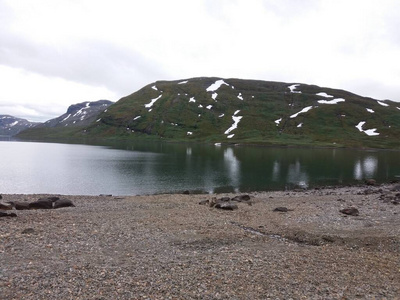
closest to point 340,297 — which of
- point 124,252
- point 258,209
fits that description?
point 124,252

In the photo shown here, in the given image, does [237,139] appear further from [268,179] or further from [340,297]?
[340,297]

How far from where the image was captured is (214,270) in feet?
49.1

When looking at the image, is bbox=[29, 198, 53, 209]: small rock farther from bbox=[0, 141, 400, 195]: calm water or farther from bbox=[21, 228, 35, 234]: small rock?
bbox=[0, 141, 400, 195]: calm water

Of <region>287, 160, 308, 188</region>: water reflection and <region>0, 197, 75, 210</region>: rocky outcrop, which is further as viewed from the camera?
<region>287, 160, 308, 188</region>: water reflection

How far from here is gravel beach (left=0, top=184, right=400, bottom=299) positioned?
12875mm

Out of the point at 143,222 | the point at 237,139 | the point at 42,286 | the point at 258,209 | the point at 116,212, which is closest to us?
the point at 42,286

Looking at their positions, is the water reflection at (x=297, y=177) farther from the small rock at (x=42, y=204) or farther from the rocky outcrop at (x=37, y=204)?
the small rock at (x=42, y=204)

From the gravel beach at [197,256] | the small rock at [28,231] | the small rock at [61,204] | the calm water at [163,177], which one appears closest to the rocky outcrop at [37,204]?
the small rock at [61,204]

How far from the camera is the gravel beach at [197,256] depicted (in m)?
12.9

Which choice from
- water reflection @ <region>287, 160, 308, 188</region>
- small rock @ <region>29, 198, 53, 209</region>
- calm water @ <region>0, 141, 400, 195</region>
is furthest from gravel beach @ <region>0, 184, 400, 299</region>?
water reflection @ <region>287, 160, 308, 188</region>

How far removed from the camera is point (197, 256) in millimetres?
17156

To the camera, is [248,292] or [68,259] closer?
[248,292]

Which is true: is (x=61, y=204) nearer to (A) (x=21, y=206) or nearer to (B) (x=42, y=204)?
(B) (x=42, y=204)

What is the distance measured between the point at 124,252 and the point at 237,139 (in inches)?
7242
